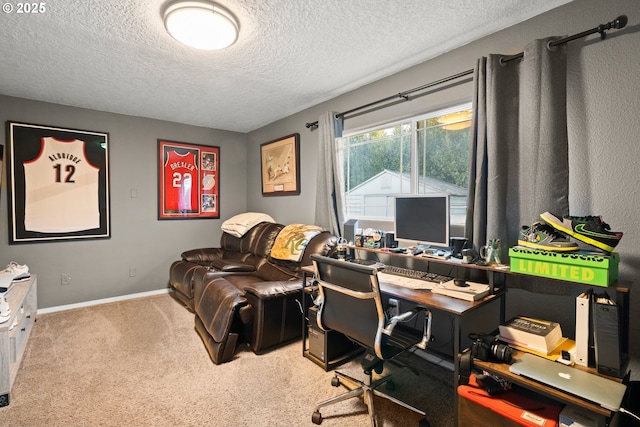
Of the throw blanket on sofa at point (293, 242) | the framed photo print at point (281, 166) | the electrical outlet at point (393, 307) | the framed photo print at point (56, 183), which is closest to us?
the electrical outlet at point (393, 307)

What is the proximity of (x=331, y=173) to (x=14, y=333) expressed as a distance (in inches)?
A: 113

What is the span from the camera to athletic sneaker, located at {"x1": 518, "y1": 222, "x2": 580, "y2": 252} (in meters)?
1.56

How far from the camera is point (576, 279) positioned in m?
1.47

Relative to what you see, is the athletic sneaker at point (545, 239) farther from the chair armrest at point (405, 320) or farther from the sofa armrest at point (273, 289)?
the sofa armrest at point (273, 289)

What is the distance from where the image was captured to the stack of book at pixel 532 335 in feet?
4.86

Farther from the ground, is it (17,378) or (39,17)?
(39,17)

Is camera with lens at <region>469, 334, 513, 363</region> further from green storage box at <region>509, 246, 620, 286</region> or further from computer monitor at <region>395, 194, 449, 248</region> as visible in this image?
computer monitor at <region>395, 194, 449, 248</region>

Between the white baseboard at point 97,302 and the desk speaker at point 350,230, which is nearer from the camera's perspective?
the desk speaker at point 350,230

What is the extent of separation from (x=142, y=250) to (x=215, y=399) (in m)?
2.92

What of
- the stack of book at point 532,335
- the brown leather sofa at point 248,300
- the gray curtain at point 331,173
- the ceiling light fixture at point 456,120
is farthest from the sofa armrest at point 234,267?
the stack of book at point 532,335

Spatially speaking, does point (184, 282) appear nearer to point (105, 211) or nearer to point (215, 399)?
point (105, 211)

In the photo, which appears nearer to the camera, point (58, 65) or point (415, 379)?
point (415, 379)

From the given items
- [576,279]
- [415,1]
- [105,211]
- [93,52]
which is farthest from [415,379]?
[105,211]

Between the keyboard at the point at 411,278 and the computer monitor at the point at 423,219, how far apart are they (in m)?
0.23
